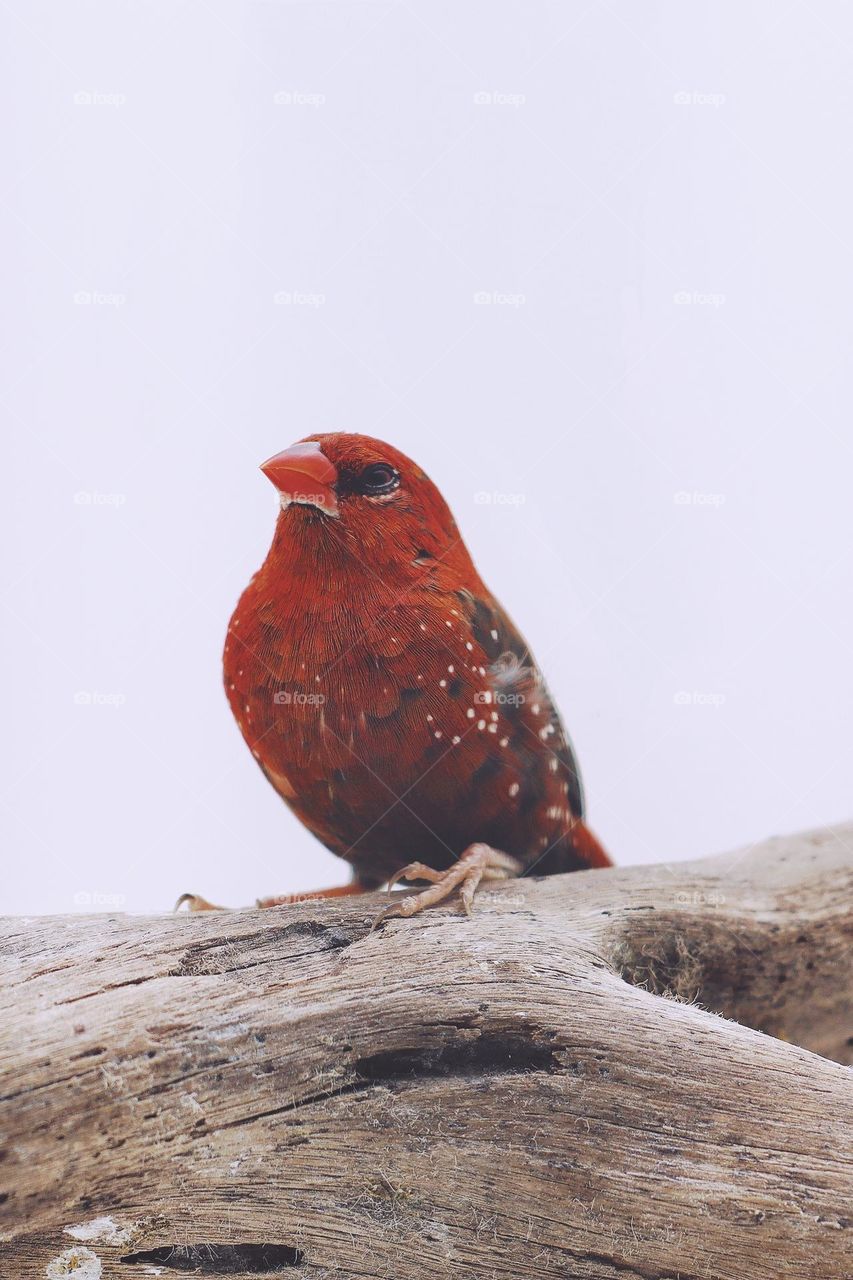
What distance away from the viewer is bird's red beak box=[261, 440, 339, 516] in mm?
2506

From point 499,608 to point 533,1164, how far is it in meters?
1.39

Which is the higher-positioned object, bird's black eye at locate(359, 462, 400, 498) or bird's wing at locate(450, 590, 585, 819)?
bird's black eye at locate(359, 462, 400, 498)

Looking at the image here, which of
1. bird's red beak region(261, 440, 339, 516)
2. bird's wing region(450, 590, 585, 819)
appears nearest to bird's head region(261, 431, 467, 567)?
bird's red beak region(261, 440, 339, 516)

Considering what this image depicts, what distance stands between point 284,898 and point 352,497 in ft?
3.62

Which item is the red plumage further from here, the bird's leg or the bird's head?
the bird's leg

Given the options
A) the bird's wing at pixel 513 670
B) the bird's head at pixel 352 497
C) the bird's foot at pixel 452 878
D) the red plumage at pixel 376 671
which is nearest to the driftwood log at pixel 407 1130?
the bird's foot at pixel 452 878

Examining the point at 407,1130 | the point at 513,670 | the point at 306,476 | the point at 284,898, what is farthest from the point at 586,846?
the point at 306,476

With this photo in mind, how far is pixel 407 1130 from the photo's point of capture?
201 cm

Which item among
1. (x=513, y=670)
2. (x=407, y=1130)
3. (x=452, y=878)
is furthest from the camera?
(x=513, y=670)

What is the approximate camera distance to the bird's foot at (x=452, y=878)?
92.8 inches

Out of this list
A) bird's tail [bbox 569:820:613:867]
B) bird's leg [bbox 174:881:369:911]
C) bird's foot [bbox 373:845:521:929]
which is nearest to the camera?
bird's foot [bbox 373:845:521:929]

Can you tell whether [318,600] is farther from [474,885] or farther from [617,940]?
[617,940]

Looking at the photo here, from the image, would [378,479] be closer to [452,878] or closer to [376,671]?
[376,671]

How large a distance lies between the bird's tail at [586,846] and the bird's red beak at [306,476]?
1205 millimetres
